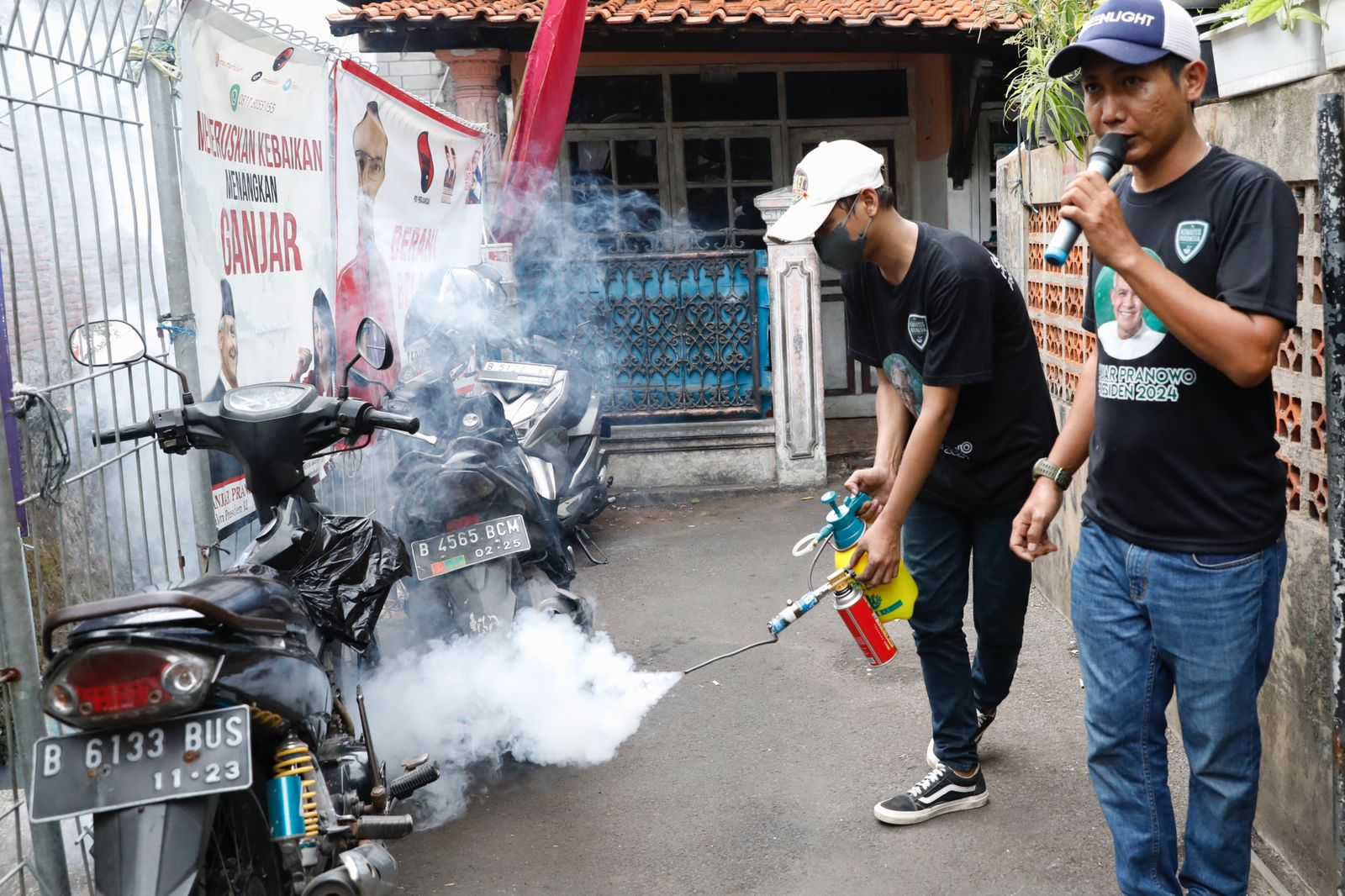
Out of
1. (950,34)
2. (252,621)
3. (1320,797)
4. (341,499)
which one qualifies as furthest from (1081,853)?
(950,34)

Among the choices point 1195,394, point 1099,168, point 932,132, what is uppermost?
point 932,132

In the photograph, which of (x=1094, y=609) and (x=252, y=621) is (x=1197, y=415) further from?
(x=252, y=621)

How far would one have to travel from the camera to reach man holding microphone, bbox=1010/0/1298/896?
242cm

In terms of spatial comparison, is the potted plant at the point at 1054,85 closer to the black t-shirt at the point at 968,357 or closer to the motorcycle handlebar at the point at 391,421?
the black t-shirt at the point at 968,357

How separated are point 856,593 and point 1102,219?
1.55 m

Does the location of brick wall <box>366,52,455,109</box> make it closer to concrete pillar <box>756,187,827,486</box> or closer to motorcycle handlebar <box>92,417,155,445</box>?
concrete pillar <box>756,187,827,486</box>

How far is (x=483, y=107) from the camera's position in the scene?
10.4 meters

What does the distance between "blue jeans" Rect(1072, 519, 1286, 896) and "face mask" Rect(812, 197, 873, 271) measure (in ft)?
3.62

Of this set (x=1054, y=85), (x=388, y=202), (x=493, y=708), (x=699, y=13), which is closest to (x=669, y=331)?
(x=699, y=13)

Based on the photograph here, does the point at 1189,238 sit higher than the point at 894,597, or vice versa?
the point at 1189,238

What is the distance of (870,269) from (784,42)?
6.70m

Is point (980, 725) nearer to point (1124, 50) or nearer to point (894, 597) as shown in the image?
point (894, 597)

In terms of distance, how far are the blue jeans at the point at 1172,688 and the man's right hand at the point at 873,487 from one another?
3.06 ft

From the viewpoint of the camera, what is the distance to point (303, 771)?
2.76m
